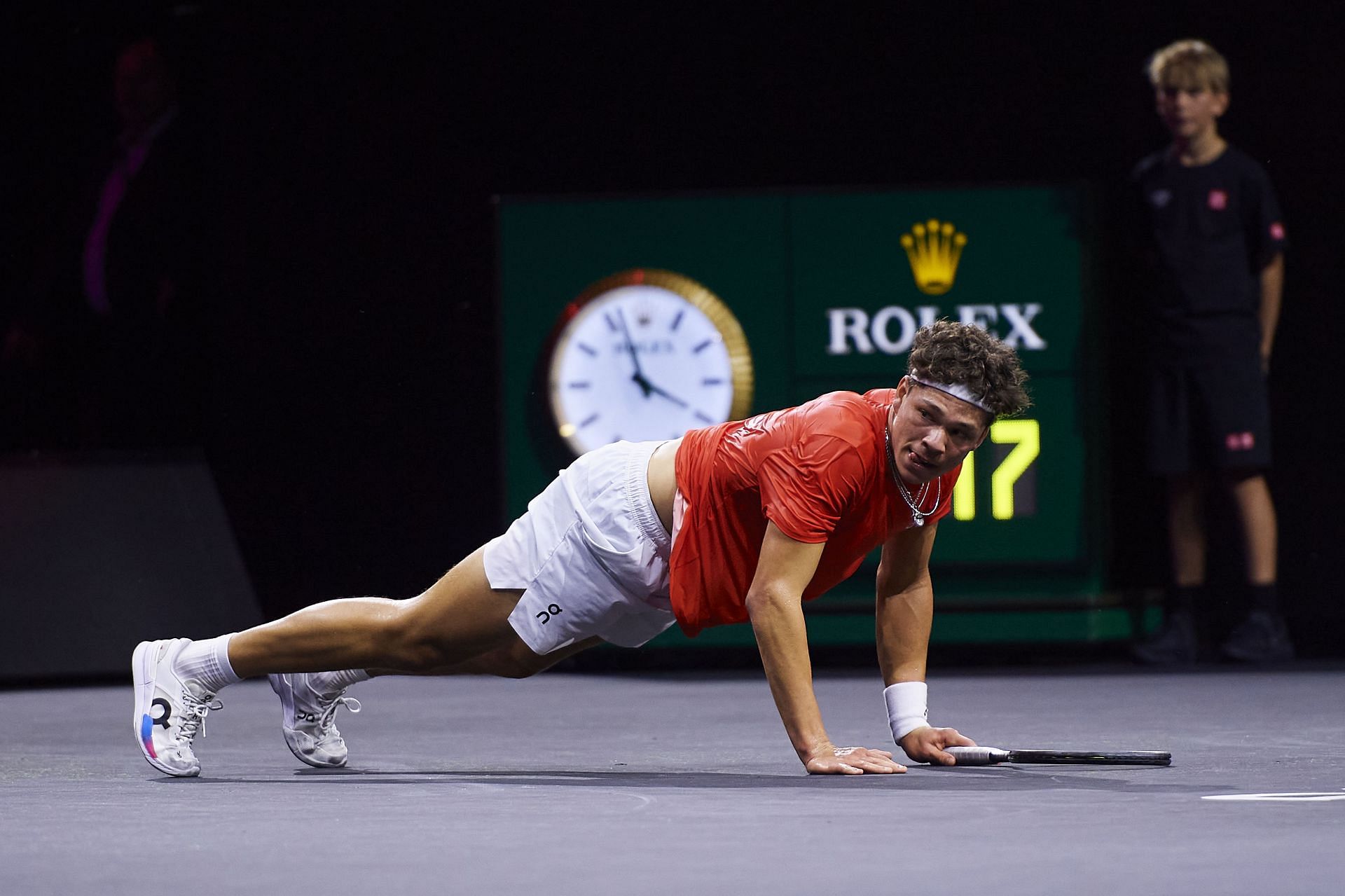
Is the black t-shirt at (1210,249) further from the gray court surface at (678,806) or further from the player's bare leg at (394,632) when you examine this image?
the player's bare leg at (394,632)

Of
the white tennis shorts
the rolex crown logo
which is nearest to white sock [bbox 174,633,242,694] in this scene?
the white tennis shorts

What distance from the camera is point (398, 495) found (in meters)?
8.03

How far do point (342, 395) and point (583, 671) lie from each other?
1476mm

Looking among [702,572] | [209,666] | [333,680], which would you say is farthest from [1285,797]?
[209,666]

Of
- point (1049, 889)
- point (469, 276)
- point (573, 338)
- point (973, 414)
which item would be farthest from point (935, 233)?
point (1049, 889)

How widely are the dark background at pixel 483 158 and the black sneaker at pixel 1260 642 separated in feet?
1.23

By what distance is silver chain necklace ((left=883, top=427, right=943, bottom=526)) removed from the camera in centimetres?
413

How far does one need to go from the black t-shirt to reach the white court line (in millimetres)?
3492

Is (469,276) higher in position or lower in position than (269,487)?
higher

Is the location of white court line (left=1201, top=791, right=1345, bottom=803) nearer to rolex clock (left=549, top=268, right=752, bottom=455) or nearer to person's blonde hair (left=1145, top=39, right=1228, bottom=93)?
rolex clock (left=549, top=268, right=752, bottom=455)

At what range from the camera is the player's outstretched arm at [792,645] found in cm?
398

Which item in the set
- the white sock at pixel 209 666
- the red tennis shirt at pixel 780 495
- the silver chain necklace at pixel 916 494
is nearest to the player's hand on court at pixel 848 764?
the red tennis shirt at pixel 780 495

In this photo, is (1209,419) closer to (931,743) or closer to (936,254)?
(936,254)

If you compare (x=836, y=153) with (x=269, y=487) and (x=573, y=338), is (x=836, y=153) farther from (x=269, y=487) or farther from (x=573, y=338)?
(x=269, y=487)
